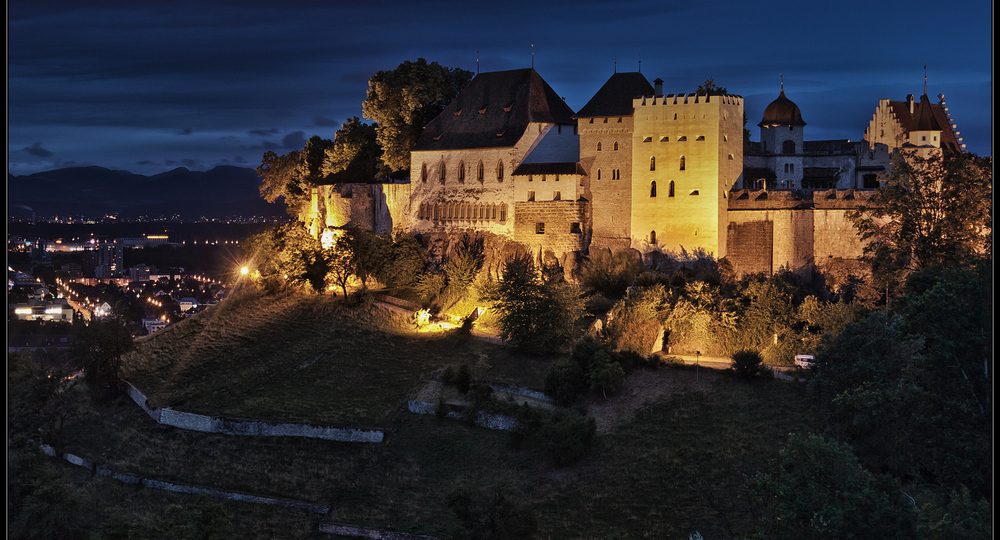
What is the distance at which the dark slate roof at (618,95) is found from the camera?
52938 mm

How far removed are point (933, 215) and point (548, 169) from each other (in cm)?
1919

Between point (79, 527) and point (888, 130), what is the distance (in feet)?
131

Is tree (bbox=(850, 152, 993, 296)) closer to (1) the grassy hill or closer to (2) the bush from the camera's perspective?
(1) the grassy hill

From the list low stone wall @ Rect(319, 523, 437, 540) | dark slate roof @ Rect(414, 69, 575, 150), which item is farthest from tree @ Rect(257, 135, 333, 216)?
low stone wall @ Rect(319, 523, 437, 540)

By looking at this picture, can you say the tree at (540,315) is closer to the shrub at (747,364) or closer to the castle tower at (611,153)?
the castle tower at (611,153)

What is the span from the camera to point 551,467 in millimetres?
36594

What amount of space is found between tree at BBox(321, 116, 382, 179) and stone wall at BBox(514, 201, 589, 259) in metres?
12.2

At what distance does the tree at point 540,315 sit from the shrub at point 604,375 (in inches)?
164

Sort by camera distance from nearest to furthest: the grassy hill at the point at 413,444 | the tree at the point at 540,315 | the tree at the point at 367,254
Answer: the grassy hill at the point at 413,444, the tree at the point at 540,315, the tree at the point at 367,254

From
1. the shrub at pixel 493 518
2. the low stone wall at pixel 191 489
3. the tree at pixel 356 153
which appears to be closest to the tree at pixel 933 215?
the shrub at pixel 493 518

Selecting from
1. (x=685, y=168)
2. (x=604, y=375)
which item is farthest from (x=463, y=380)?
(x=685, y=168)

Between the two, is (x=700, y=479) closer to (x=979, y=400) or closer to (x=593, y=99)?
(x=979, y=400)

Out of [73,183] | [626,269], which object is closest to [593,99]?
[626,269]

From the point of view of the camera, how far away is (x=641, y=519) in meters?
32.0
